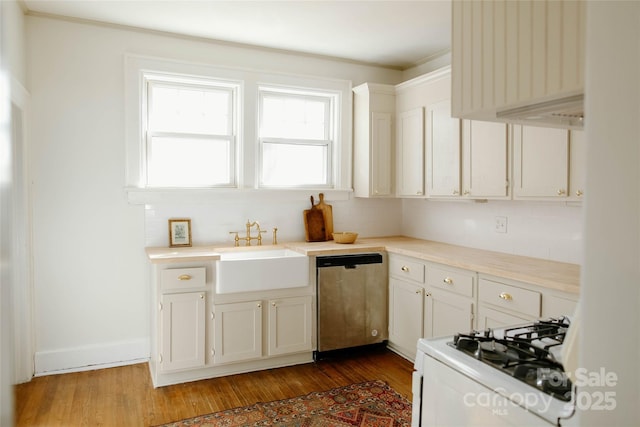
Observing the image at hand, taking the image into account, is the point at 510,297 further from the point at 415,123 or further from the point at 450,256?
the point at 415,123

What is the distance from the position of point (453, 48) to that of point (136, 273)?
3329mm

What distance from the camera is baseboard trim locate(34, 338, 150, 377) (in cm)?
352

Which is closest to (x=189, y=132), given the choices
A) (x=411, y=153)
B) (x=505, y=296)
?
(x=411, y=153)

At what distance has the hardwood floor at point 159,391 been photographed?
2.86 m

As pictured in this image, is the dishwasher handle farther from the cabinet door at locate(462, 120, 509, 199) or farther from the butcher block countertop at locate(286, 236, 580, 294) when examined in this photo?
the cabinet door at locate(462, 120, 509, 199)

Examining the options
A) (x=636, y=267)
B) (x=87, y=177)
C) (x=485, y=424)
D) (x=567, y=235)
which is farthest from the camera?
(x=87, y=177)

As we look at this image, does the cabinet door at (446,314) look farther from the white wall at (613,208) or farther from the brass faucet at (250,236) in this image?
the white wall at (613,208)

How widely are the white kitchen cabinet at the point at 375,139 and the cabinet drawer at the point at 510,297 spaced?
1.62 metres

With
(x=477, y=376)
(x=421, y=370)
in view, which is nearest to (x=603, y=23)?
(x=477, y=376)

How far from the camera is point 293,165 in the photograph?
4430mm

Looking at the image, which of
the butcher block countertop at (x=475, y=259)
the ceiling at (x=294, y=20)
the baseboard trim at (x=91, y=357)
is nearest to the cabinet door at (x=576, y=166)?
the butcher block countertop at (x=475, y=259)

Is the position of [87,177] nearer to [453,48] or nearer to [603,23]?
[453,48]

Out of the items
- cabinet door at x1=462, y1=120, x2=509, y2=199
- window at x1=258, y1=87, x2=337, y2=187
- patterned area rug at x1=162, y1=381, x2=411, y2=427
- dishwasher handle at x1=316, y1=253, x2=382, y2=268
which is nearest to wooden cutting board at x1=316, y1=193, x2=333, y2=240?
window at x1=258, y1=87, x2=337, y2=187

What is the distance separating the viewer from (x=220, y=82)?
4039 mm
